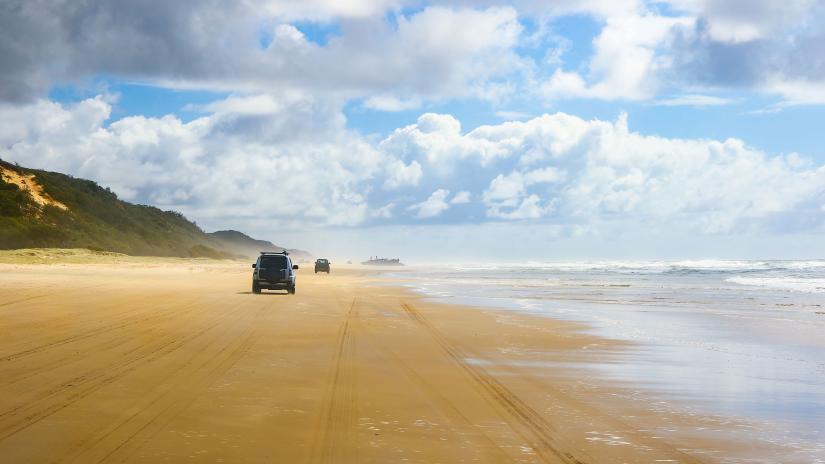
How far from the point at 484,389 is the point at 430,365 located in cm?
276

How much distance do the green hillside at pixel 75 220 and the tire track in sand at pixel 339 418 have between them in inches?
3618

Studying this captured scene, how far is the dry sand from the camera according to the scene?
7.75 meters

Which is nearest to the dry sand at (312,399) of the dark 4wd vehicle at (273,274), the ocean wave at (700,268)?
the dark 4wd vehicle at (273,274)

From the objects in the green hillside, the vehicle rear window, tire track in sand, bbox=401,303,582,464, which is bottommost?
tire track in sand, bbox=401,303,582,464

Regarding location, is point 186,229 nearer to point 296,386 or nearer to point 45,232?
point 45,232

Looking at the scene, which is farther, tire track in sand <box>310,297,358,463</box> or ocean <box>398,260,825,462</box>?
ocean <box>398,260,825,462</box>

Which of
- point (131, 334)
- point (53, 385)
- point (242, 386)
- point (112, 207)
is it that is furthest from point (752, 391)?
point (112, 207)

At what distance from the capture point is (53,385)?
36.5 ft

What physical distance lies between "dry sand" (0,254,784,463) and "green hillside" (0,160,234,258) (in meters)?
86.9

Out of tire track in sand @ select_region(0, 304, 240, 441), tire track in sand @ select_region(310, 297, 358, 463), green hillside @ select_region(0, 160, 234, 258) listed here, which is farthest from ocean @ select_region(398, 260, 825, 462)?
green hillside @ select_region(0, 160, 234, 258)

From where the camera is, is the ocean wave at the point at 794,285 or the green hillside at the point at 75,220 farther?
the green hillside at the point at 75,220

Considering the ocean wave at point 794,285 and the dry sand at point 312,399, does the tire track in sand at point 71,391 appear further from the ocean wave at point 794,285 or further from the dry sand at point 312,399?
the ocean wave at point 794,285

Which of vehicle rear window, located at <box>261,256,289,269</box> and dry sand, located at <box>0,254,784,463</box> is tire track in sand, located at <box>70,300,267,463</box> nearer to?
dry sand, located at <box>0,254,784,463</box>

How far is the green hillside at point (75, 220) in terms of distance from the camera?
10238 cm
